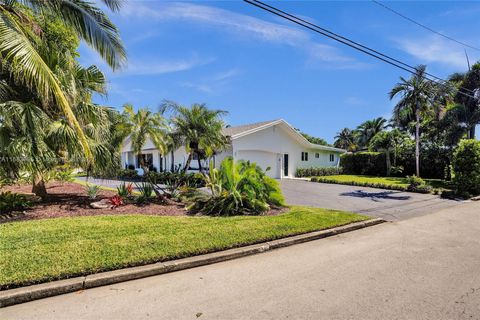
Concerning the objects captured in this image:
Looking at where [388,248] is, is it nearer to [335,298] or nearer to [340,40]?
[335,298]

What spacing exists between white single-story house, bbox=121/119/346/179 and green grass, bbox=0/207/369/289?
12.6m

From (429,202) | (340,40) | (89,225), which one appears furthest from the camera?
(429,202)

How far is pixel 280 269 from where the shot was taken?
450cm

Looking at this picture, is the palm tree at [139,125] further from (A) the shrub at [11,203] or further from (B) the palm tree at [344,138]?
(B) the palm tree at [344,138]

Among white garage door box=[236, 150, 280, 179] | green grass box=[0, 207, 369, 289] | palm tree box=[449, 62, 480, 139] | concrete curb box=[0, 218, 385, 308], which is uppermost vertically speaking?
palm tree box=[449, 62, 480, 139]

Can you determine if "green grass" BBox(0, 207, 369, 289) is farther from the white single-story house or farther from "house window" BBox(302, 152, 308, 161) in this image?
"house window" BBox(302, 152, 308, 161)

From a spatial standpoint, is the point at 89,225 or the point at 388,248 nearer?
the point at 388,248

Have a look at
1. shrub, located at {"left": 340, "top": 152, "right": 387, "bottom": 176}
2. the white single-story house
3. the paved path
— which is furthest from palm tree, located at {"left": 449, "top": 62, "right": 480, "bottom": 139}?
the paved path

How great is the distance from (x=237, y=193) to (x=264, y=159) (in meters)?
14.9

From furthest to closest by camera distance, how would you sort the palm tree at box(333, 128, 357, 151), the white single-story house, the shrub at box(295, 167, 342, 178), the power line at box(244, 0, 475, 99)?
the palm tree at box(333, 128, 357, 151)
the shrub at box(295, 167, 342, 178)
the white single-story house
the power line at box(244, 0, 475, 99)

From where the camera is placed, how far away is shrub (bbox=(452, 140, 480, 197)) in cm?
1384

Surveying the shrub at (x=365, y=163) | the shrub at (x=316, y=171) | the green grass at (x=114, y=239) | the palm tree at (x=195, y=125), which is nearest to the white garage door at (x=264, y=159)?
the shrub at (x=316, y=171)

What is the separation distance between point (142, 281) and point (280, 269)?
7.03 ft

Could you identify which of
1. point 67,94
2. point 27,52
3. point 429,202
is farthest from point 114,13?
point 429,202
